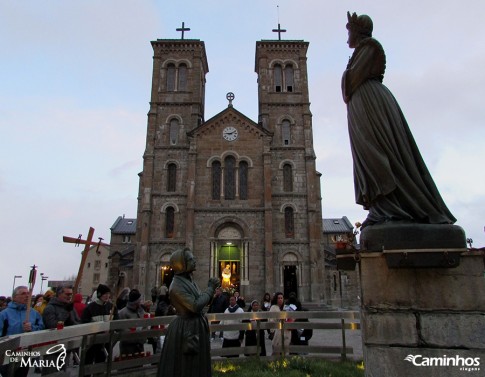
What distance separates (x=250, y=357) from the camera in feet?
26.8

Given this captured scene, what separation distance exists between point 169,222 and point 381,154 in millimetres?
25168

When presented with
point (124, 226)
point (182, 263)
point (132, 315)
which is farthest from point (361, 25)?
point (124, 226)

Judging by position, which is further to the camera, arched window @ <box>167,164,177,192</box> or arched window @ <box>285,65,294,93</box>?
arched window @ <box>285,65,294,93</box>

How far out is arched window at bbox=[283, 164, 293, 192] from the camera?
2875 cm

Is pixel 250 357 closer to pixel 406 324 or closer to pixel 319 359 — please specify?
pixel 319 359

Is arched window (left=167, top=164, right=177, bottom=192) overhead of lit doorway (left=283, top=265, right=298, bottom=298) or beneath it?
overhead

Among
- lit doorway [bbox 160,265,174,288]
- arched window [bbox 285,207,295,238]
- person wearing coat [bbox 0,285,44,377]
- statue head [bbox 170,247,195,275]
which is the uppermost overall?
arched window [bbox 285,207,295,238]

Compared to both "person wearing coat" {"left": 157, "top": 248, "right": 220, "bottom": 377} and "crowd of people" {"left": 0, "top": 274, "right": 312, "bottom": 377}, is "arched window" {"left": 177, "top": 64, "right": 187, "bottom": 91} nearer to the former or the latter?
"crowd of people" {"left": 0, "top": 274, "right": 312, "bottom": 377}

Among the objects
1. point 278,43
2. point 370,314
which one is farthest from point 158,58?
point 370,314

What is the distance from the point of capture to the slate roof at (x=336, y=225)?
53812 millimetres

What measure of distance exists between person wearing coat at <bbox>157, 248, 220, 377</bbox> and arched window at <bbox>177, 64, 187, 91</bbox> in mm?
29399

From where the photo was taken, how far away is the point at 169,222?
92.1 ft

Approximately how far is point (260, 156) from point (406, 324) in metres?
25.6

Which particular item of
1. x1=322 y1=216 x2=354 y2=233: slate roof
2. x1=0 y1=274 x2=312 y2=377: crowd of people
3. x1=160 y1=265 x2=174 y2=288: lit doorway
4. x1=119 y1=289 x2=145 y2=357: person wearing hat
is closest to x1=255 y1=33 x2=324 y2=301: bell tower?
x1=160 y1=265 x2=174 y2=288: lit doorway
